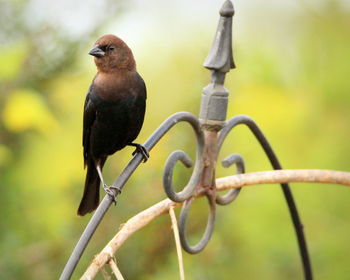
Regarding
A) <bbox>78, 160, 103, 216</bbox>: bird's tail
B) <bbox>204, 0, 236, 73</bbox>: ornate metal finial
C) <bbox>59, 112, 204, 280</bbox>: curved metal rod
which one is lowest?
<bbox>78, 160, 103, 216</bbox>: bird's tail

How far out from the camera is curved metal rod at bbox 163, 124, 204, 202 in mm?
2100

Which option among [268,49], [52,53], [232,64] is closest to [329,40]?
[268,49]

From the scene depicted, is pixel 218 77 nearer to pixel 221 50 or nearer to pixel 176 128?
pixel 221 50

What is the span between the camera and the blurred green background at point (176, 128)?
10.5 feet

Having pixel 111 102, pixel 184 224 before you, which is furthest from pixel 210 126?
pixel 111 102

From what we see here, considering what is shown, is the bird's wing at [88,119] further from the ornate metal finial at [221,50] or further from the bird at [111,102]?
the ornate metal finial at [221,50]

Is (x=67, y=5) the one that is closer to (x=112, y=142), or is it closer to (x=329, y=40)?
(x=112, y=142)

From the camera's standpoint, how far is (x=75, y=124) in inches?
158

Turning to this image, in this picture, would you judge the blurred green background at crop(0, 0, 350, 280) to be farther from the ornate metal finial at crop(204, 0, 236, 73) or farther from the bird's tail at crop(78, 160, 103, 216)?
the ornate metal finial at crop(204, 0, 236, 73)

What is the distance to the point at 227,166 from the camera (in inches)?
93.7

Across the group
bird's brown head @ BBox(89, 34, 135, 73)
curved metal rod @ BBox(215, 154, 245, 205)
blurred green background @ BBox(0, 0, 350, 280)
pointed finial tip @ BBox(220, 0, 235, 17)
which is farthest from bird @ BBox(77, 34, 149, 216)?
pointed finial tip @ BBox(220, 0, 235, 17)

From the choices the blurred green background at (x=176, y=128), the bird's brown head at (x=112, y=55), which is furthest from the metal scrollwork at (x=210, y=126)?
the blurred green background at (x=176, y=128)

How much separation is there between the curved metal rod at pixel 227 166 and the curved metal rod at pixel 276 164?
8 centimetres

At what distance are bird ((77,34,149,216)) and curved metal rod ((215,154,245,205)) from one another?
0.48 metres
